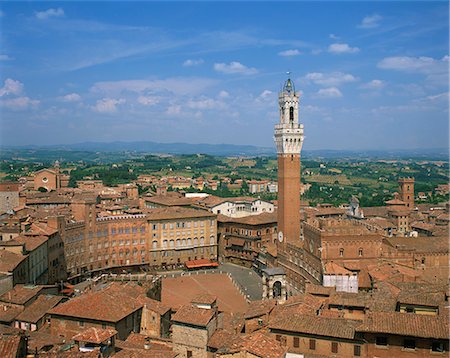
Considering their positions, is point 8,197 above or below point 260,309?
above

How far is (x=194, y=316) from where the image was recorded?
25250 millimetres

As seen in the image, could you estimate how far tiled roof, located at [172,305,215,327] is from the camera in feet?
81.2

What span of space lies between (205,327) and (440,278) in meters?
20.4

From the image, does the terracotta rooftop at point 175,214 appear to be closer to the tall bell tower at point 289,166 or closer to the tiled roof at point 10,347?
the tall bell tower at point 289,166

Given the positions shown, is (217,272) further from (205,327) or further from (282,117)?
(205,327)

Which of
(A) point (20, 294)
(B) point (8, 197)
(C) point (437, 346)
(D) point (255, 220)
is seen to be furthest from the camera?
(B) point (8, 197)

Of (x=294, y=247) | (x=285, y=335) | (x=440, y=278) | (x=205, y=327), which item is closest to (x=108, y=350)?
(x=205, y=327)

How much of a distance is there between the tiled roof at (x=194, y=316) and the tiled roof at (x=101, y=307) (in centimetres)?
355

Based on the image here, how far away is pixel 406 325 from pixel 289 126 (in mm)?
34113

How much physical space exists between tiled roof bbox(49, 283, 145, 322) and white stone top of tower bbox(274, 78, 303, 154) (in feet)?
91.0

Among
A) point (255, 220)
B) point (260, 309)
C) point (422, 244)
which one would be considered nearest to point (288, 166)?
point (255, 220)

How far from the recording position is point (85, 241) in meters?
54.8

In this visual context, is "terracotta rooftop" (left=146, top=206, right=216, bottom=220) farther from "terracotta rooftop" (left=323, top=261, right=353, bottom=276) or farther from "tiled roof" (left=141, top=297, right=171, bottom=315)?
"tiled roof" (left=141, top=297, right=171, bottom=315)

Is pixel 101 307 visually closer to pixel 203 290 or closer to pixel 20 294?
pixel 20 294
